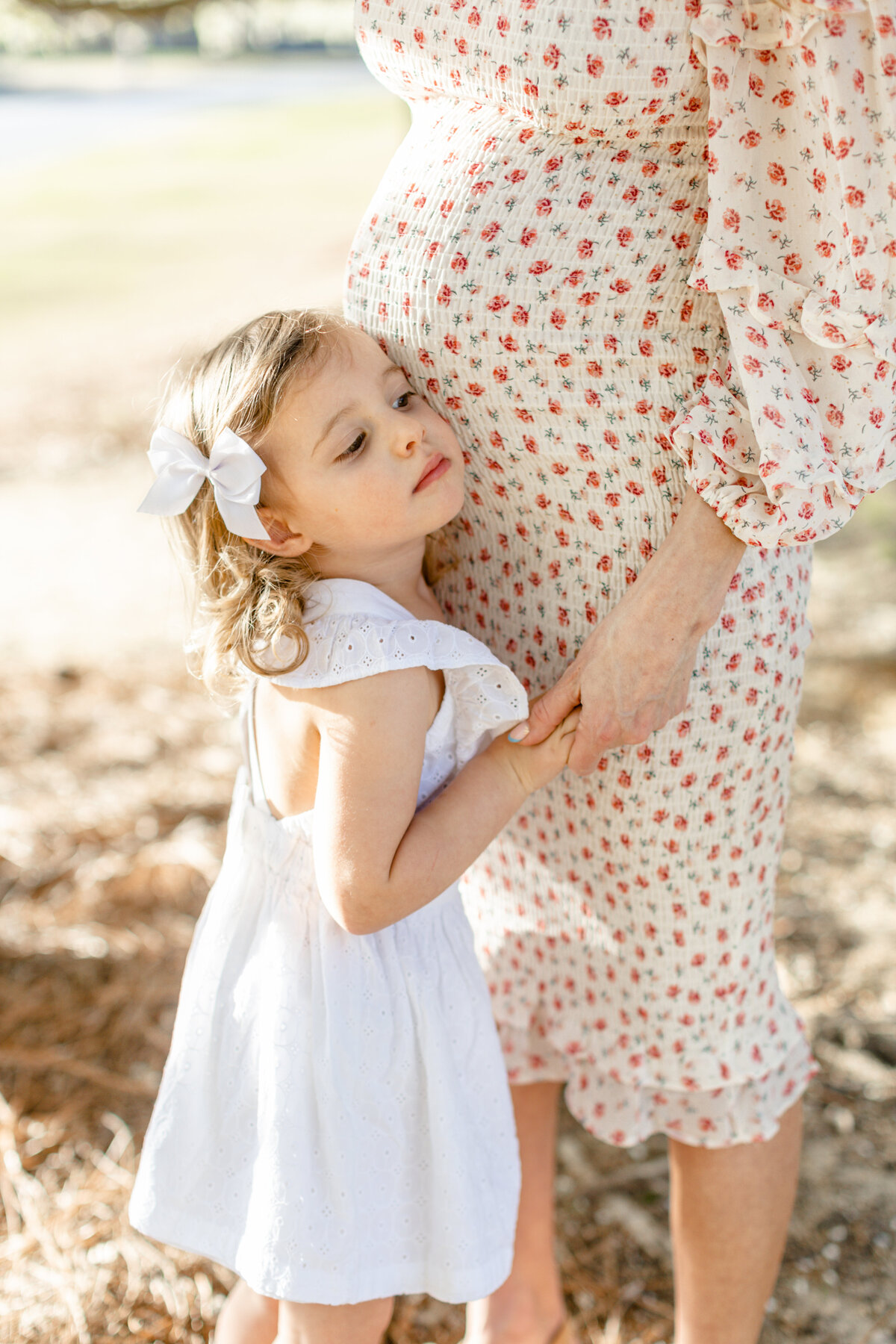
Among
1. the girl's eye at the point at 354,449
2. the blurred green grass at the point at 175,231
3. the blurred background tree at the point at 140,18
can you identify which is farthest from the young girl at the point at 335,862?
the blurred green grass at the point at 175,231

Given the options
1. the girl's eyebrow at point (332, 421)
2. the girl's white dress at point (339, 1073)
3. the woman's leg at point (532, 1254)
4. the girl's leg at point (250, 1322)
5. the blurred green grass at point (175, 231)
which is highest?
the girl's eyebrow at point (332, 421)

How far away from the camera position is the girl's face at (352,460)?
121 cm

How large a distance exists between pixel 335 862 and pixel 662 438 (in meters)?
0.54

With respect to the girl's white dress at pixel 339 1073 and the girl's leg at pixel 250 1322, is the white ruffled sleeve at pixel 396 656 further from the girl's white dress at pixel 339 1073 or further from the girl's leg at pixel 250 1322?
the girl's leg at pixel 250 1322

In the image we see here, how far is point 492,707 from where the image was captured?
1289 mm

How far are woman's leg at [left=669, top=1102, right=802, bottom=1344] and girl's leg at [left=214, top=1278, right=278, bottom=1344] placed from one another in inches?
20.5

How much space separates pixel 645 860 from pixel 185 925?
5.27ft

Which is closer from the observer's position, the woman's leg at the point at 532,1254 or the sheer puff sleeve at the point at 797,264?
the sheer puff sleeve at the point at 797,264

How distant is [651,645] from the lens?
120 centimetres

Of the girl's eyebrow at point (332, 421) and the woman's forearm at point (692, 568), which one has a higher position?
the girl's eyebrow at point (332, 421)

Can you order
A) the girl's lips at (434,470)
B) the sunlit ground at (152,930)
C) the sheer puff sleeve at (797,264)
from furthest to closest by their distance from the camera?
the sunlit ground at (152,930) → the girl's lips at (434,470) → the sheer puff sleeve at (797,264)

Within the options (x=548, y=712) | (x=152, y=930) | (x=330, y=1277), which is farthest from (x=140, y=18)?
(x=330, y=1277)

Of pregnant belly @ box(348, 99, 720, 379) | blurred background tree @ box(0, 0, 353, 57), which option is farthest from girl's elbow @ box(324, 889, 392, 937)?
blurred background tree @ box(0, 0, 353, 57)

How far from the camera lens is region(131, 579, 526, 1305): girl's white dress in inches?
49.1
